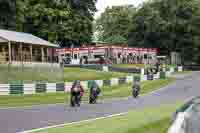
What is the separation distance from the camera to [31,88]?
124 ft

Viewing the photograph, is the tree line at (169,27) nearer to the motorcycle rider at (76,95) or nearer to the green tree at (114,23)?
the green tree at (114,23)

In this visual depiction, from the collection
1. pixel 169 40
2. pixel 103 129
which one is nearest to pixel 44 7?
pixel 169 40

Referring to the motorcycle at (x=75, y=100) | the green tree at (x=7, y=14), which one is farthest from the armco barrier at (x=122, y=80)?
the motorcycle at (x=75, y=100)

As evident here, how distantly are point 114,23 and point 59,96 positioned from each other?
A: 267ft

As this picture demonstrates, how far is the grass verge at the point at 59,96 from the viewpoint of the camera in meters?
32.2

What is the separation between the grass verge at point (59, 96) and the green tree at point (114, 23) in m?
60.3

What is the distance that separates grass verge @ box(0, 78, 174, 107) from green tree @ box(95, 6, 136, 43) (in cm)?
6033

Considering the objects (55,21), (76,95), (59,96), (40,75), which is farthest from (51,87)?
(55,21)

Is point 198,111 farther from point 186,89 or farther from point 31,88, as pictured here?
point 186,89

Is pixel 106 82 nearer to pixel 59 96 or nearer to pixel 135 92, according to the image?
pixel 59 96

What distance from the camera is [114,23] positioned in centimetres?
11731

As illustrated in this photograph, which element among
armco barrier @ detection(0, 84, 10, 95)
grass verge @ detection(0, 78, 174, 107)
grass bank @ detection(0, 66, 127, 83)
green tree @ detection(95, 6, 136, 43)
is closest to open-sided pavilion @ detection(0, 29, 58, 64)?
grass bank @ detection(0, 66, 127, 83)

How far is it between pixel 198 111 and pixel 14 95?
97.4ft

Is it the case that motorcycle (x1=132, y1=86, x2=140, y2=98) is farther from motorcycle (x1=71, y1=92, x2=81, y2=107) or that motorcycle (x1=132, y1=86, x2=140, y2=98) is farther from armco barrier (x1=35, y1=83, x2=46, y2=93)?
motorcycle (x1=71, y1=92, x2=81, y2=107)
